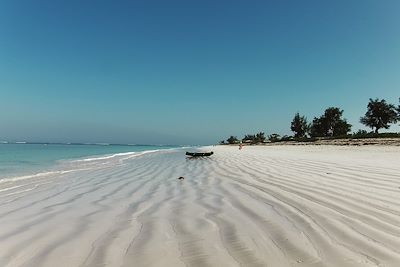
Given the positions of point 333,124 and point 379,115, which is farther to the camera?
point 333,124

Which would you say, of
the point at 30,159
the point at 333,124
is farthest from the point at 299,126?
the point at 30,159

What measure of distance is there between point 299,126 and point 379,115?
81.5 ft

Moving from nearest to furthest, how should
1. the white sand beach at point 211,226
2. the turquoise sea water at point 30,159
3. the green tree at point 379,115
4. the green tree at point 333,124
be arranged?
1. the white sand beach at point 211,226
2. the turquoise sea water at point 30,159
3. the green tree at point 379,115
4. the green tree at point 333,124

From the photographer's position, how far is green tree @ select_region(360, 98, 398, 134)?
184 feet

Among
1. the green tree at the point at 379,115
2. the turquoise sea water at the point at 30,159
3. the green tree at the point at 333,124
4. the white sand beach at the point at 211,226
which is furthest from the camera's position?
the green tree at the point at 333,124

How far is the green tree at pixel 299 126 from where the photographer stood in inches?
3172

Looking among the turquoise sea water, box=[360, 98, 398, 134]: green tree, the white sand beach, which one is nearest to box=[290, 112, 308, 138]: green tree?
box=[360, 98, 398, 134]: green tree

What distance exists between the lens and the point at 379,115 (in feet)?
187

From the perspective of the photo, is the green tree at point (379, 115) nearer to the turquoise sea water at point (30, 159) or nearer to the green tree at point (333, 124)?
the green tree at point (333, 124)

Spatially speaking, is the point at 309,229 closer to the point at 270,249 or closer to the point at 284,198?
the point at 270,249

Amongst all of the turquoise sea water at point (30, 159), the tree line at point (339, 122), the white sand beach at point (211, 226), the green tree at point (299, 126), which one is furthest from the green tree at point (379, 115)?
the white sand beach at point (211, 226)

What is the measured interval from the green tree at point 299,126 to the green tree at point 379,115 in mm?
21735

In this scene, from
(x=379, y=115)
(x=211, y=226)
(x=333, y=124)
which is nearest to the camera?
(x=211, y=226)

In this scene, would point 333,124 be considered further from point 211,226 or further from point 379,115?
point 211,226
